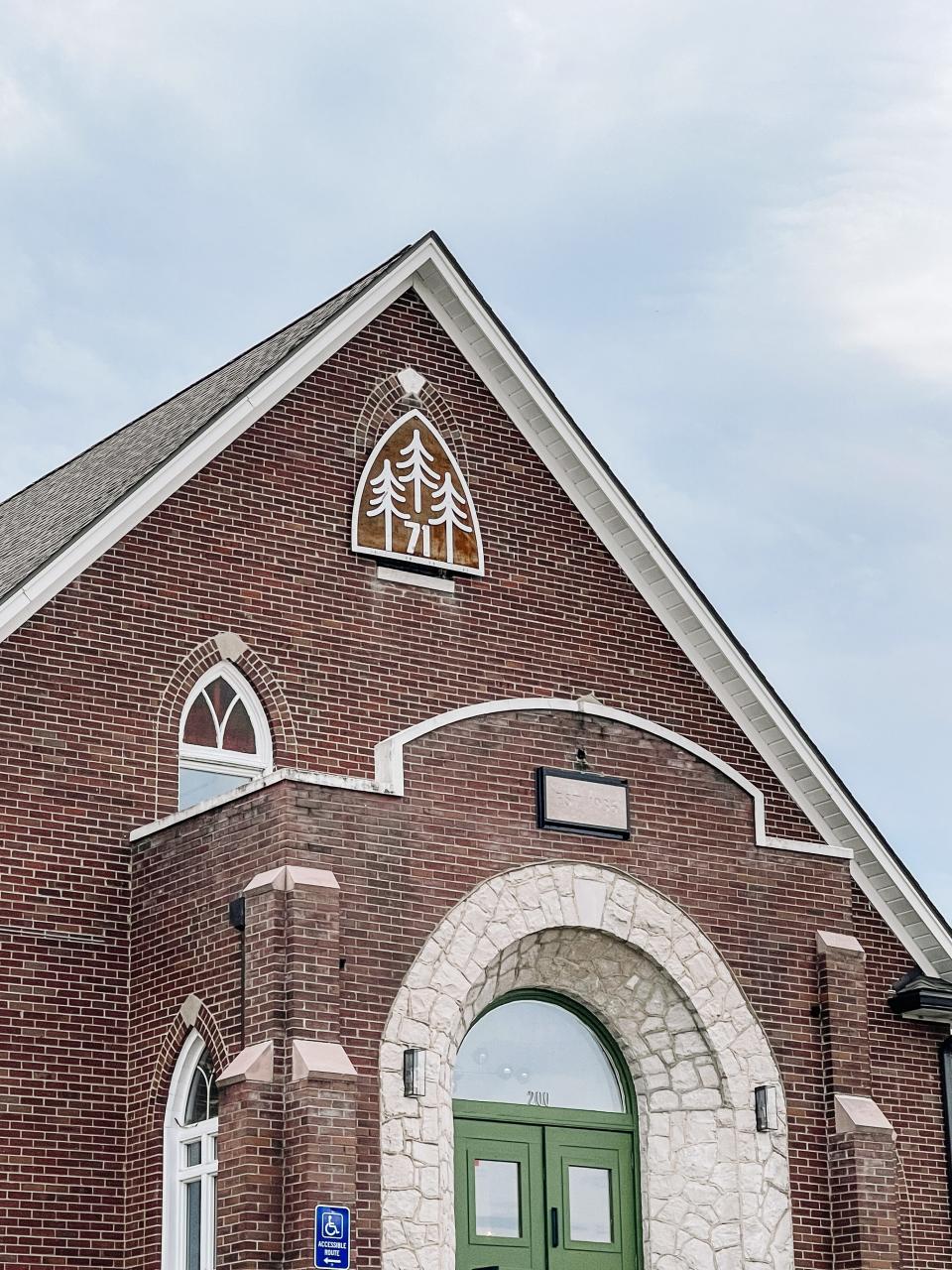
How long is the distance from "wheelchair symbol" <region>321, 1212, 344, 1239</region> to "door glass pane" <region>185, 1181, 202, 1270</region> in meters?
1.71

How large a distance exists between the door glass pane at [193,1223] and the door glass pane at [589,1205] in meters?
3.03

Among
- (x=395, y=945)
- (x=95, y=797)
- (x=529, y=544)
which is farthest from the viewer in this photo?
(x=529, y=544)

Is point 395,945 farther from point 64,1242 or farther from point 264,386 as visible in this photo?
point 264,386

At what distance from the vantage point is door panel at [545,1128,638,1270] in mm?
18172

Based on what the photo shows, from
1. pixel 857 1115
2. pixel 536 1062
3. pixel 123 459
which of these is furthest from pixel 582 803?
pixel 123 459

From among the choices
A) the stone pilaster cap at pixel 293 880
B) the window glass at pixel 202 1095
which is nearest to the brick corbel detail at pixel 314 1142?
the stone pilaster cap at pixel 293 880

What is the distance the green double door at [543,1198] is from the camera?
17.8m

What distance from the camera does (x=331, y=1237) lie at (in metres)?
15.6

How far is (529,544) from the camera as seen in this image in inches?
826

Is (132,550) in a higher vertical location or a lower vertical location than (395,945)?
higher

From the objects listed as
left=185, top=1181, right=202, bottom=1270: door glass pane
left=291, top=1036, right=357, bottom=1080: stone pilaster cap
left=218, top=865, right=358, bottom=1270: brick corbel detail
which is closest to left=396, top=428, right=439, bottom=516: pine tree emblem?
left=218, top=865, right=358, bottom=1270: brick corbel detail

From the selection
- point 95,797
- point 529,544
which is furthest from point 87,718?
point 529,544

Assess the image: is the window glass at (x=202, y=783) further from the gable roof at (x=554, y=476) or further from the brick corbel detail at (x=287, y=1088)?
the brick corbel detail at (x=287, y=1088)

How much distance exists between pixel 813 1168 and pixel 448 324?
804 centimetres
